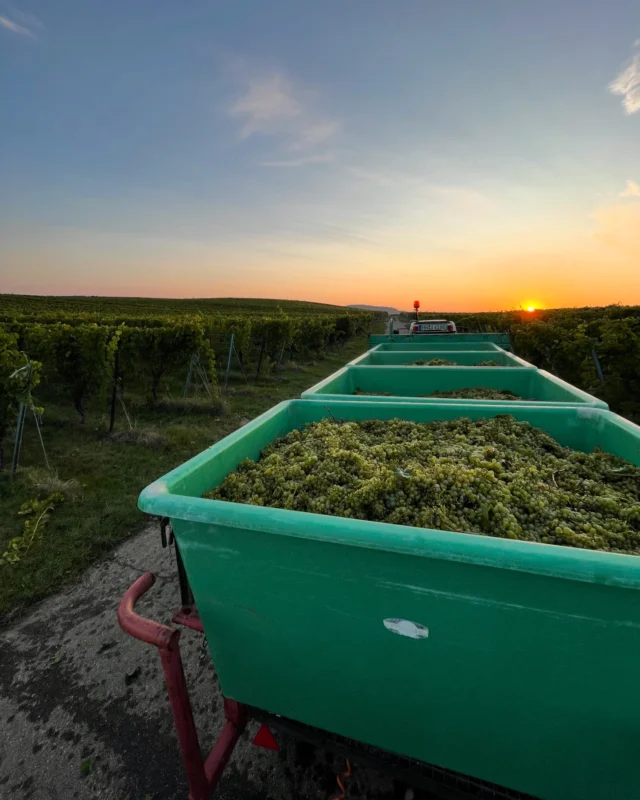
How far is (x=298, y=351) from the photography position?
16.9 m

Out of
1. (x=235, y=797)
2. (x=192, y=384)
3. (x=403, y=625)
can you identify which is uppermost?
(x=403, y=625)

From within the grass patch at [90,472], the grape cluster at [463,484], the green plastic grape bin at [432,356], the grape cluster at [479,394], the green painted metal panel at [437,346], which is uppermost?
the green painted metal panel at [437,346]

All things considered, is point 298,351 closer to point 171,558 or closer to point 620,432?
point 171,558

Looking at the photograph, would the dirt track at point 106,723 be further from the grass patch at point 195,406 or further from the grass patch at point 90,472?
the grass patch at point 195,406

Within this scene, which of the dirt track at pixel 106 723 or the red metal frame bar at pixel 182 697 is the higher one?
the red metal frame bar at pixel 182 697

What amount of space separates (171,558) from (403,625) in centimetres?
307

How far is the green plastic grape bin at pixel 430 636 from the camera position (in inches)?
38.6

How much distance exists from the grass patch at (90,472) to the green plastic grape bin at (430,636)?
2807 mm

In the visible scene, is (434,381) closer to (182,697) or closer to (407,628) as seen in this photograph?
(407,628)

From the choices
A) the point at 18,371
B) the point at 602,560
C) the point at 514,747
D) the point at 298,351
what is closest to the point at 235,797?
the point at 514,747

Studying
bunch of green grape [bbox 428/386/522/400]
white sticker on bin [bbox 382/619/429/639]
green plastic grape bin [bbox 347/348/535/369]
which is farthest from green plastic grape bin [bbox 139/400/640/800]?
green plastic grape bin [bbox 347/348/535/369]

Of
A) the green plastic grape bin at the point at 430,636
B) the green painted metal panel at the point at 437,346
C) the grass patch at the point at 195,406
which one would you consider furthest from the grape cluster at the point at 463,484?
the grass patch at the point at 195,406

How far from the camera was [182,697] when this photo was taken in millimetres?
1356

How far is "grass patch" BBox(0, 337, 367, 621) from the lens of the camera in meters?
3.60
